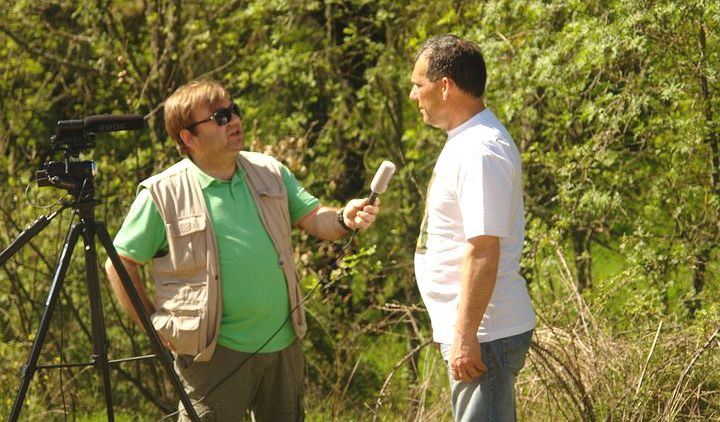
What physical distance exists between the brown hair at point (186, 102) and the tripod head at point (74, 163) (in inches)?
10.3

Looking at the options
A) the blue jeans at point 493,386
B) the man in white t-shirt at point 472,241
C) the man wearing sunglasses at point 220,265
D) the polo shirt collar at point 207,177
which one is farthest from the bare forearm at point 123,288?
the blue jeans at point 493,386

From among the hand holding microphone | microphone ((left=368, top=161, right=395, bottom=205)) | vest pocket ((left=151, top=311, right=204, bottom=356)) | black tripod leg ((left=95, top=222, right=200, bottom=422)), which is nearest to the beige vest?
vest pocket ((left=151, top=311, right=204, bottom=356))

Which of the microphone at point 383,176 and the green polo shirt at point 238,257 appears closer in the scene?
the microphone at point 383,176

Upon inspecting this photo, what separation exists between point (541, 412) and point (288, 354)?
1.34 meters

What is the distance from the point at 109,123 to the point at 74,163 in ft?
0.60

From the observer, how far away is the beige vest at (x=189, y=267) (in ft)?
12.1

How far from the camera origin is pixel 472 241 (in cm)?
310

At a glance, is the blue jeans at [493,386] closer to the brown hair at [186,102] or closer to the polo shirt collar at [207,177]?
the polo shirt collar at [207,177]

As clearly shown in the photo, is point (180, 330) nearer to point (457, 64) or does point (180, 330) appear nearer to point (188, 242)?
point (188, 242)

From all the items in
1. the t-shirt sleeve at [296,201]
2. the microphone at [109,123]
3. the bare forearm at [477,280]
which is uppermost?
the microphone at [109,123]

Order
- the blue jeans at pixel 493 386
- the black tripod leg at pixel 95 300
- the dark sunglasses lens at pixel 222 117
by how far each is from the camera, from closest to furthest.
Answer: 1. the blue jeans at pixel 493 386
2. the black tripod leg at pixel 95 300
3. the dark sunglasses lens at pixel 222 117

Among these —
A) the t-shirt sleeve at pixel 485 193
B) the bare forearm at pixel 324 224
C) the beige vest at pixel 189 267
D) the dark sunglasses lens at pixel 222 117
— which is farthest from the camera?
the bare forearm at pixel 324 224

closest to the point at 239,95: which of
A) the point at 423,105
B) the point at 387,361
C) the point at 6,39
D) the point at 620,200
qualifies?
the point at 6,39

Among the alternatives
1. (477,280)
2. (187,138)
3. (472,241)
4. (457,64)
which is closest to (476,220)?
(472,241)
